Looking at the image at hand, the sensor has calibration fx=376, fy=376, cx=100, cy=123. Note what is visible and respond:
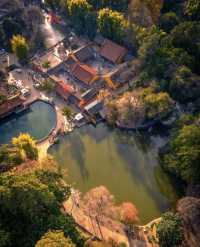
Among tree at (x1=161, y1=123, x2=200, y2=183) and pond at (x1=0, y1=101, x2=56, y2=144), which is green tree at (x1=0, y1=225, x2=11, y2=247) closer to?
pond at (x1=0, y1=101, x2=56, y2=144)

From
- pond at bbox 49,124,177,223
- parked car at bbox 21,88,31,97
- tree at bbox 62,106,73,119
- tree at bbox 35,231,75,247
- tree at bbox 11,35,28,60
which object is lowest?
pond at bbox 49,124,177,223

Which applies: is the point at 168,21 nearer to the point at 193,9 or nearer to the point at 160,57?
the point at 193,9

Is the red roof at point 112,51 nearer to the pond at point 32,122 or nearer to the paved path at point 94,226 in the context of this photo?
the pond at point 32,122

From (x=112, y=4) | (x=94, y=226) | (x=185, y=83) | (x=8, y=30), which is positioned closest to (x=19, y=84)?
(x=8, y=30)

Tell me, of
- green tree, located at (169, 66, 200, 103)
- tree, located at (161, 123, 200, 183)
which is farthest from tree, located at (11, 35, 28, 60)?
tree, located at (161, 123, 200, 183)

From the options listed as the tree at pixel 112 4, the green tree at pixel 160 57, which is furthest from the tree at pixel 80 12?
the green tree at pixel 160 57

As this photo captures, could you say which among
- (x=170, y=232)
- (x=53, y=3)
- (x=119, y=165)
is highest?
(x=53, y=3)
